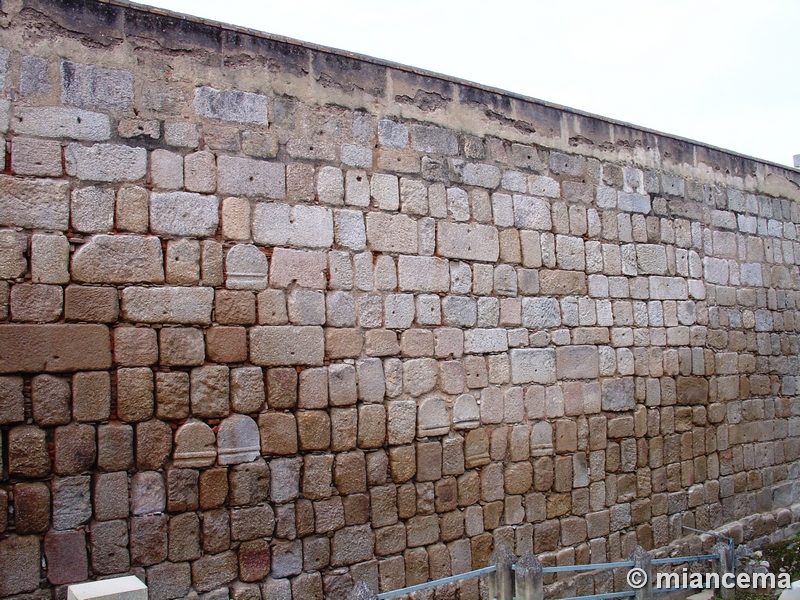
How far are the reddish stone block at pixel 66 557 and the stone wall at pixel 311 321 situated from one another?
1 cm

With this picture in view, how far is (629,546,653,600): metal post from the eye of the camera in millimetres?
5793

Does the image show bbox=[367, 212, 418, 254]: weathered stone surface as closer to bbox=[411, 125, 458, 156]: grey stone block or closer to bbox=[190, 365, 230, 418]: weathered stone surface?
bbox=[411, 125, 458, 156]: grey stone block

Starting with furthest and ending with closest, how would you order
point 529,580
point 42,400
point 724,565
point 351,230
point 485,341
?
point 724,565
point 485,341
point 351,230
point 529,580
point 42,400

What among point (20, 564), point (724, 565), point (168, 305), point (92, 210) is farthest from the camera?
point (724, 565)

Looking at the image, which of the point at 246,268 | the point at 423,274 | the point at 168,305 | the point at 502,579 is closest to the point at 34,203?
the point at 168,305

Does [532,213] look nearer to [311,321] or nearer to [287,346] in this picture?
[311,321]

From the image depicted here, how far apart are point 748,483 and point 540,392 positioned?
3678 millimetres

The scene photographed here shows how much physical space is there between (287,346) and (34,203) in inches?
71.2

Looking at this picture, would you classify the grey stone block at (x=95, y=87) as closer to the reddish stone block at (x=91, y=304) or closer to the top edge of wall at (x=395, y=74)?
the top edge of wall at (x=395, y=74)

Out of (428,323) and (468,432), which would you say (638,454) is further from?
(428,323)

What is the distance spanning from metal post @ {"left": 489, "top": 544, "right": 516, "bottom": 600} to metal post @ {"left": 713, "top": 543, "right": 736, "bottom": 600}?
9.46ft

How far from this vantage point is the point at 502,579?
15.5 ft

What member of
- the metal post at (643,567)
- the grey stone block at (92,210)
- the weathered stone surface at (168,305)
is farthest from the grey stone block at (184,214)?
the metal post at (643,567)

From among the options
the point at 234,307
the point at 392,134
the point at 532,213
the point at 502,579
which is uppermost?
the point at 392,134
